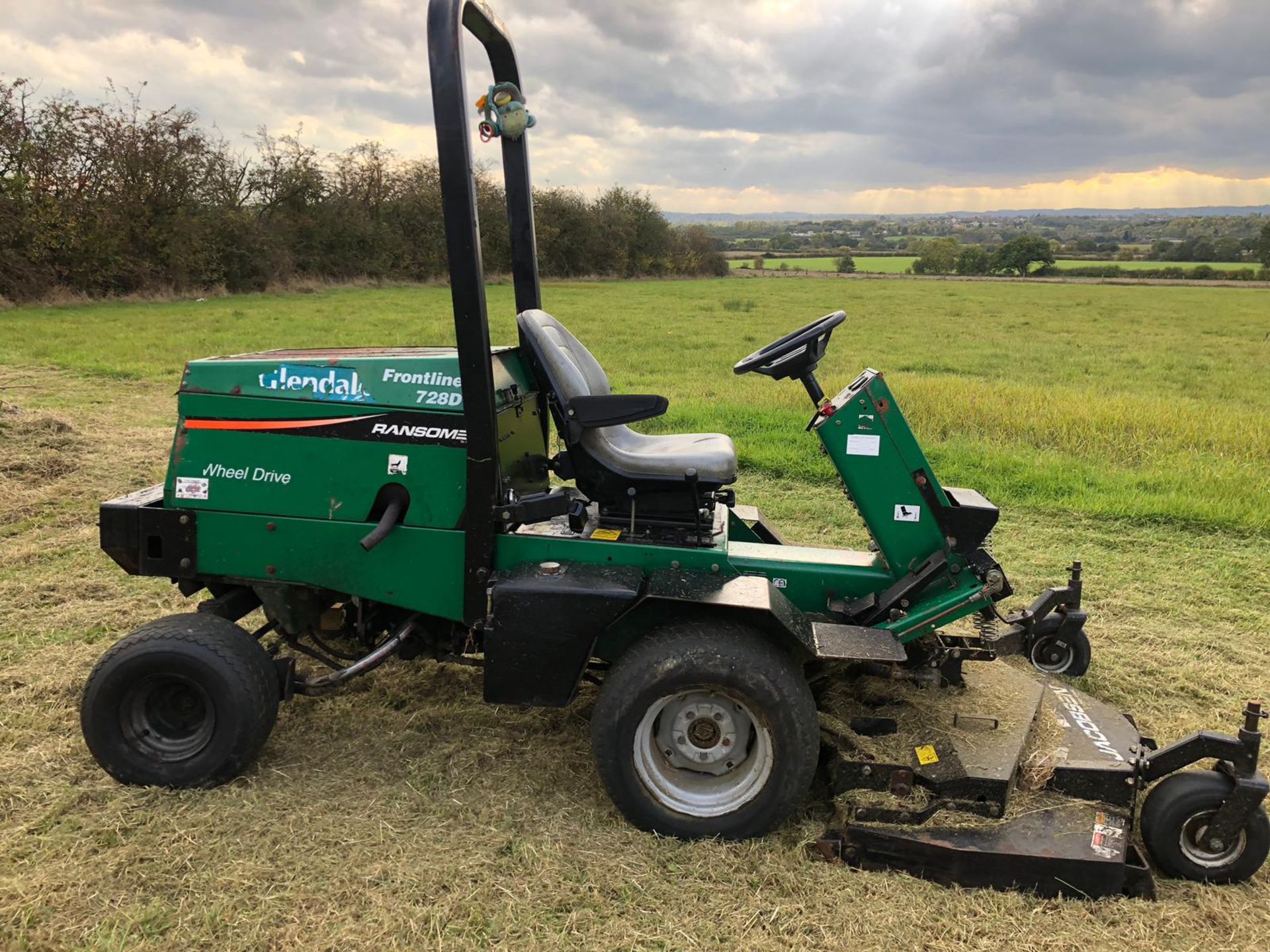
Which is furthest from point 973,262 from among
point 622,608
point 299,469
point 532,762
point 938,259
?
point 299,469

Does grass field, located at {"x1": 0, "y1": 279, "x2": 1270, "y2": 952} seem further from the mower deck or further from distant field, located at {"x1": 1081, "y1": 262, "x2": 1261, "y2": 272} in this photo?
distant field, located at {"x1": 1081, "y1": 262, "x2": 1261, "y2": 272}

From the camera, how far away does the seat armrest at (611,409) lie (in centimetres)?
318

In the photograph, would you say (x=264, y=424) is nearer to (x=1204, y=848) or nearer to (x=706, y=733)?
(x=706, y=733)

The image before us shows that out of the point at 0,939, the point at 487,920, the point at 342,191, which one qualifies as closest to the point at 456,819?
the point at 487,920

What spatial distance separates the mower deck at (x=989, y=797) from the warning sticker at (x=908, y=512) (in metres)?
0.72

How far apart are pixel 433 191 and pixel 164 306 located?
15.0 meters

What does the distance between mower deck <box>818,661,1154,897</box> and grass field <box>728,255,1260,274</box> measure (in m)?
58.3

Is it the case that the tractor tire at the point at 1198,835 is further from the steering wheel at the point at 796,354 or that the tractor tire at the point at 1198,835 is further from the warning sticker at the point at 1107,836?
the steering wheel at the point at 796,354

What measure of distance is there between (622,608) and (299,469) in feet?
4.28

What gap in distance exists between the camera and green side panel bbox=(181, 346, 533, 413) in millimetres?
3164

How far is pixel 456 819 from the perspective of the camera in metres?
3.04

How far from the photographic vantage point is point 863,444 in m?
3.34

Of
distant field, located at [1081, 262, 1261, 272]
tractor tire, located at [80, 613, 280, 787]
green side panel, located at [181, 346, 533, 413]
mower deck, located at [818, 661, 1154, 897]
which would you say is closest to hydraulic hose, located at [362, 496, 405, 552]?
green side panel, located at [181, 346, 533, 413]

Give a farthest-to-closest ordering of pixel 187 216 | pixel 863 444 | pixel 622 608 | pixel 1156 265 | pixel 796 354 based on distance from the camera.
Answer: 1. pixel 1156 265
2. pixel 187 216
3. pixel 796 354
4. pixel 863 444
5. pixel 622 608
